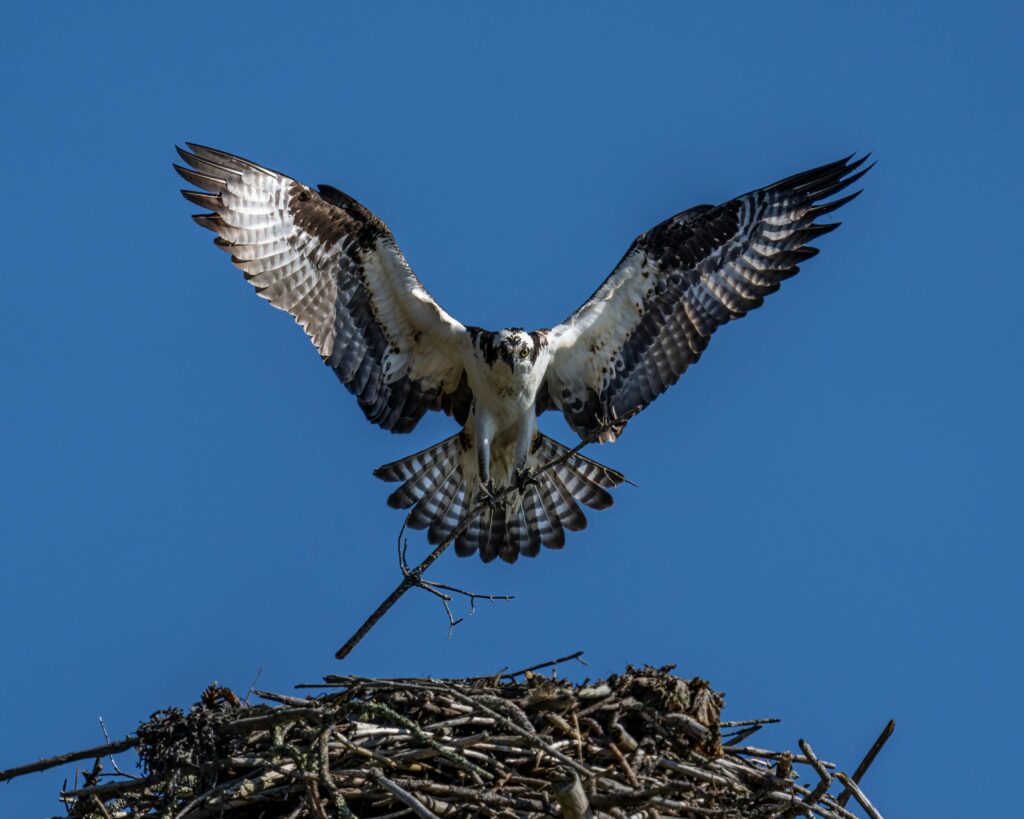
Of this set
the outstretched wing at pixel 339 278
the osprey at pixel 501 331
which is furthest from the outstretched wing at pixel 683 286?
the outstretched wing at pixel 339 278

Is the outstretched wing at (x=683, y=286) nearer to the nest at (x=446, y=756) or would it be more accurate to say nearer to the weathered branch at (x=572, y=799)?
the nest at (x=446, y=756)

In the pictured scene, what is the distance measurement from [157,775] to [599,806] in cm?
210

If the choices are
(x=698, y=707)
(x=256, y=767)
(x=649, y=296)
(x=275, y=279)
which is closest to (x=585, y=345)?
(x=649, y=296)

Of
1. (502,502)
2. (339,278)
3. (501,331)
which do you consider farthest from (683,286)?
(339,278)

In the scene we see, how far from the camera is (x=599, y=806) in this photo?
19.2ft

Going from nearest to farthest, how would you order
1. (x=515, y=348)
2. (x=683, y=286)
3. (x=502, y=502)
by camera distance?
(x=515, y=348)
(x=683, y=286)
(x=502, y=502)

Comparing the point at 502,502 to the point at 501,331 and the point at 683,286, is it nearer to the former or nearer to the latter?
the point at 501,331

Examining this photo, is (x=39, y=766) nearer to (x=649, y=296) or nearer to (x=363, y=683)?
(x=363, y=683)

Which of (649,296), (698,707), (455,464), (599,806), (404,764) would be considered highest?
(649,296)

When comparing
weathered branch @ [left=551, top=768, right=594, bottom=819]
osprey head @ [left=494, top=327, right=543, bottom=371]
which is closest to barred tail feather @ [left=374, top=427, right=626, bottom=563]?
osprey head @ [left=494, top=327, right=543, bottom=371]

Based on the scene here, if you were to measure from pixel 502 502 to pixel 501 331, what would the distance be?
133cm

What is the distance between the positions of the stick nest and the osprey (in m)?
2.73

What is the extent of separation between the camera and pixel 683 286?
405 inches

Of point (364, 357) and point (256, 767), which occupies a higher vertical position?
point (364, 357)
